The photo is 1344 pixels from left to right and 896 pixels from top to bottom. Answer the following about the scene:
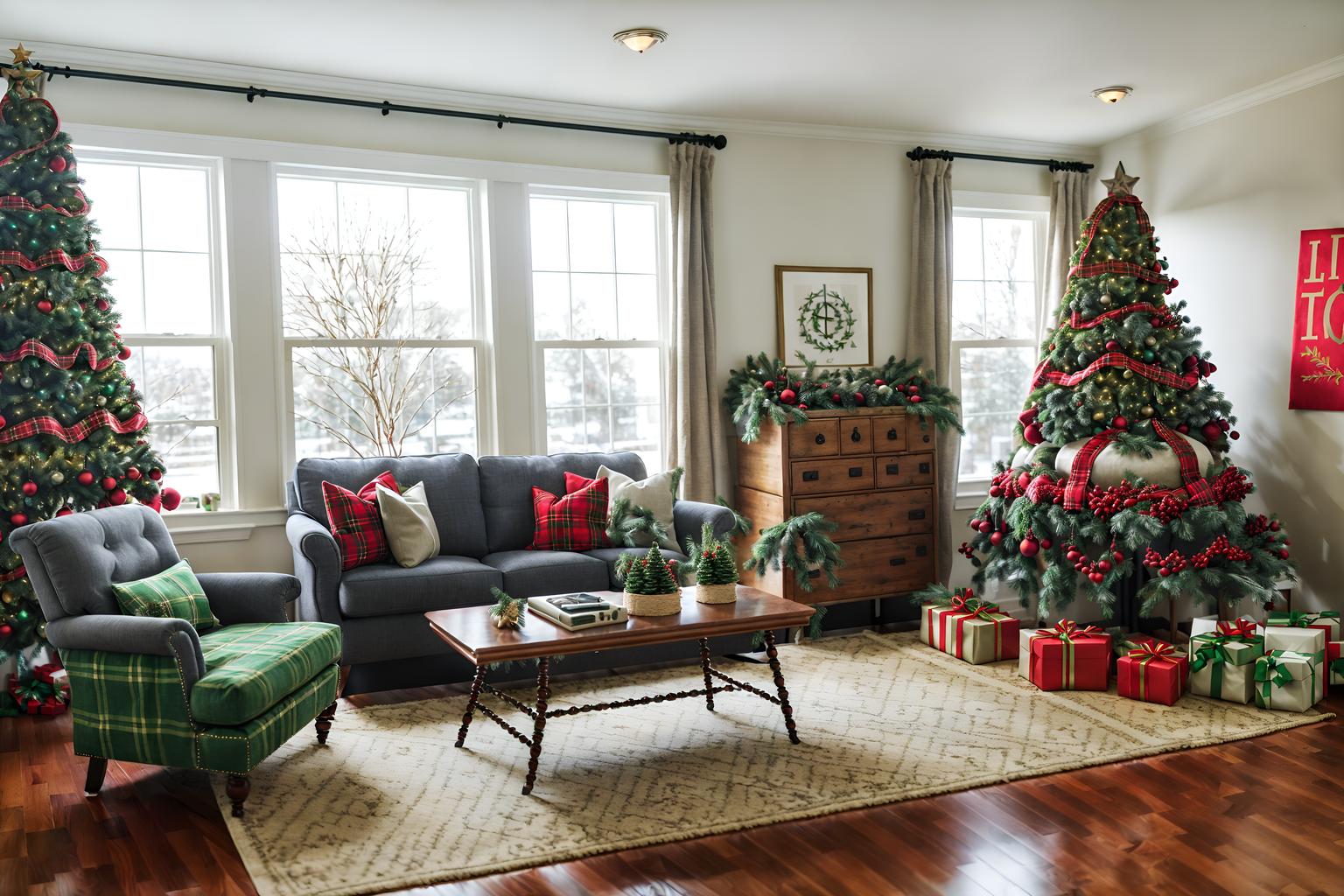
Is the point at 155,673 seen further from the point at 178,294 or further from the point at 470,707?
the point at 178,294

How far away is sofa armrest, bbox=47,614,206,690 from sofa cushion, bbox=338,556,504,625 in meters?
0.95

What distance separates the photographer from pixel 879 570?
17.6ft

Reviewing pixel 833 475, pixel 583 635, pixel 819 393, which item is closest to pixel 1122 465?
pixel 833 475

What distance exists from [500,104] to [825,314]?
2.10 metres

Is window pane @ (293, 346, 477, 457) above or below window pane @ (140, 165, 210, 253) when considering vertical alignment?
below

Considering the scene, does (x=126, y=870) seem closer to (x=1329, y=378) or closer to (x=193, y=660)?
(x=193, y=660)

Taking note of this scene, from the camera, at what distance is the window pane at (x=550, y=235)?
5.36 meters

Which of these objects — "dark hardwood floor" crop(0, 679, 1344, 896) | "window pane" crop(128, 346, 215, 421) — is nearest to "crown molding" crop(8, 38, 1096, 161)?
"window pane" crop(128, 346, 215, 421)

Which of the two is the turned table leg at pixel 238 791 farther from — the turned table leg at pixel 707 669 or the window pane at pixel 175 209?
the window pane at pixel 175 209

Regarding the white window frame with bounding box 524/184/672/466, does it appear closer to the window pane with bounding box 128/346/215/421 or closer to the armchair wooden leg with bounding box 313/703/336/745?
the window pane with bounding box 128/346/215/421

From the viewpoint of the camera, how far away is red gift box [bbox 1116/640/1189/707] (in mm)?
4016

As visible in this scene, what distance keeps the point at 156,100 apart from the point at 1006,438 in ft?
16.2

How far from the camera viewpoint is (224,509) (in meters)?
4.73

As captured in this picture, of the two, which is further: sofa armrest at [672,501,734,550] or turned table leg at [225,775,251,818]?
sofa armrest at [672,501,734,550]
